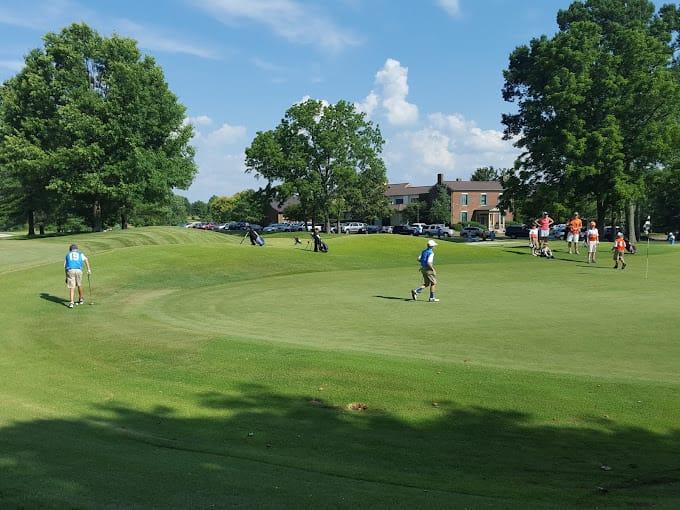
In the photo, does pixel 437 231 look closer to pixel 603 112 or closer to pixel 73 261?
pixel 603 112

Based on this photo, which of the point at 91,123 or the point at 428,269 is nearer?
the point at 428,269

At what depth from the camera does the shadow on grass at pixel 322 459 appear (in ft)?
17.1

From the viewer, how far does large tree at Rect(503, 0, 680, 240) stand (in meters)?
49.6

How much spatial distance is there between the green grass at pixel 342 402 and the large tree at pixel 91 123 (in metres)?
33.9

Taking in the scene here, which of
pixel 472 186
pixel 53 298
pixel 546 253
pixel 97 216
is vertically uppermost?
pixel 472 186

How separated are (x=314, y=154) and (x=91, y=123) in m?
35.8

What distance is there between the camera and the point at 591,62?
5091cm

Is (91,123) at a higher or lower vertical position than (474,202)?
higher

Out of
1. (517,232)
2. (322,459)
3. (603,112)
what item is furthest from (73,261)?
(517,232)

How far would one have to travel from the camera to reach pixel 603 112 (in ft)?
171

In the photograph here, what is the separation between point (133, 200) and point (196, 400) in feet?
164

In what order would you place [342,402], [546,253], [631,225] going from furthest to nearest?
[631,225], [546,253], [342,402]

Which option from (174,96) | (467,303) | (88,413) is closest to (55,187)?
(174,96)

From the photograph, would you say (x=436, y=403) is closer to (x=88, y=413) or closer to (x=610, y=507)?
(x=610, y=507)
